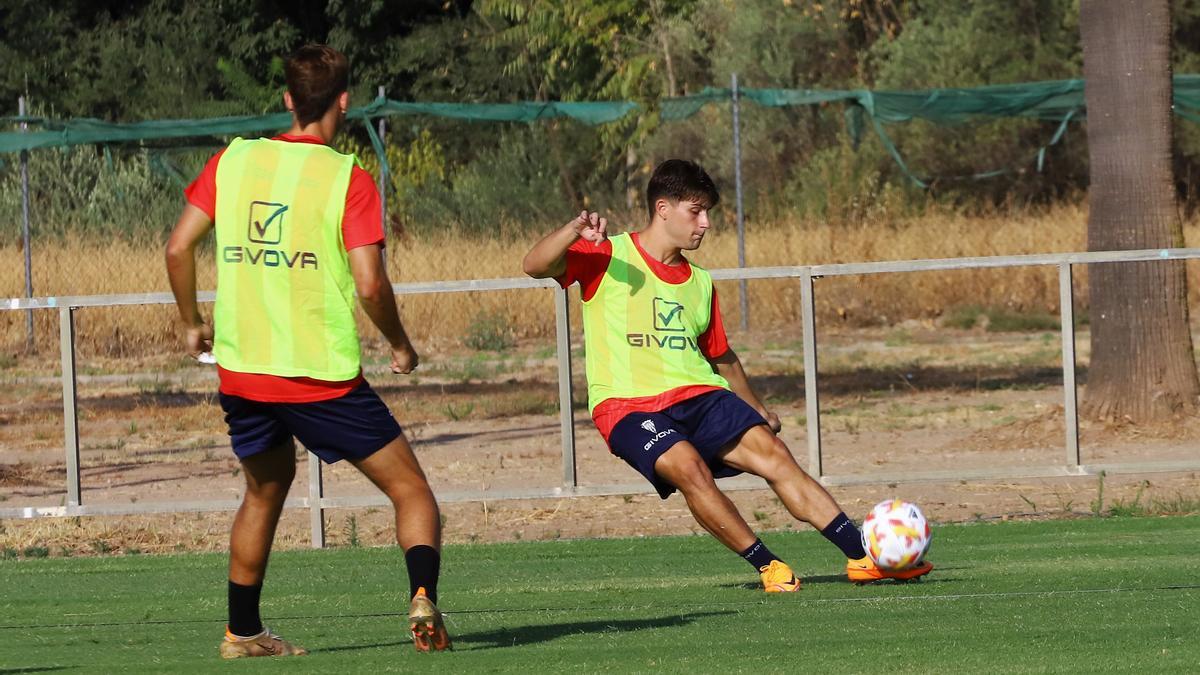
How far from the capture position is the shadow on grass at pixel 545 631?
661 centimetres

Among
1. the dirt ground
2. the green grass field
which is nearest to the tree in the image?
the dirt ground

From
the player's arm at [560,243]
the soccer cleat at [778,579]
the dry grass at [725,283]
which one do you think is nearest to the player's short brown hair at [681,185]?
the player's arm at [560,243]

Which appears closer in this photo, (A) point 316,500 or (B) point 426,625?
(B) point 426,625

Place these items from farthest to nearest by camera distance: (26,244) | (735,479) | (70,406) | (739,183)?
(739,183) → (26,244) → (70,406) → (735,479)

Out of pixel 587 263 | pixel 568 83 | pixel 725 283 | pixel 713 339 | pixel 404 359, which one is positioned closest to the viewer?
pixel 404 359

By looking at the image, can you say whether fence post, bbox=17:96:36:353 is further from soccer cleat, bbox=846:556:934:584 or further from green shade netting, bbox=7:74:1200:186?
soccer cleat, bbox=846:556:934:584

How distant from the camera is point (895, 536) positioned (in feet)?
25.2

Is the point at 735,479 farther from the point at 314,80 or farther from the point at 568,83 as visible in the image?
the point at 568,83

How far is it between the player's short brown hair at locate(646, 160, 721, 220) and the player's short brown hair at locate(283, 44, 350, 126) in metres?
2.05

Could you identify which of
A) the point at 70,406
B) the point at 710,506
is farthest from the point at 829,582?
the point at 70,406

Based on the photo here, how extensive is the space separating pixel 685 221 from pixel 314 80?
2.24 metres

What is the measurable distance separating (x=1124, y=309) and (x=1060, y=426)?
977 millimetres

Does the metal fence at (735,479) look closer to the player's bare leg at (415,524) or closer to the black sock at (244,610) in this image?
the black sock at (244,610)

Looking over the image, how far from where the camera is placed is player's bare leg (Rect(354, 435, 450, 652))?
6.02 m
